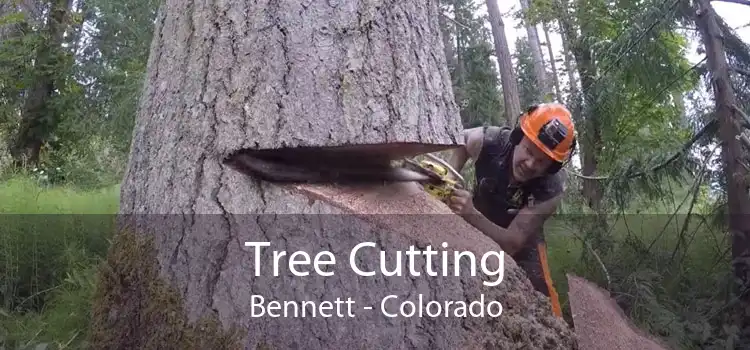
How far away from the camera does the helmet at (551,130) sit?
2.43m

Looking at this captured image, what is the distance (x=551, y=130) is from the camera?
2438mm

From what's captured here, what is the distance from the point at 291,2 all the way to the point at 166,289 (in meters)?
0.81

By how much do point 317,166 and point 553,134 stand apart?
115cm

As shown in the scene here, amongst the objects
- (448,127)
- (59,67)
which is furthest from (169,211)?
(59,67)

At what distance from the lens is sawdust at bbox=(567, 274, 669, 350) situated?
244 centimetres

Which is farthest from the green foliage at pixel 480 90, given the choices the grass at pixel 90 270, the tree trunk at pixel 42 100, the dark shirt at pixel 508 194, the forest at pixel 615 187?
the dark shirt at pixel 508 194

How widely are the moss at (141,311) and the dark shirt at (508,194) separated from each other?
1.48 meters

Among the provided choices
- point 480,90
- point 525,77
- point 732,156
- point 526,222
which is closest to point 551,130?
point 526,222

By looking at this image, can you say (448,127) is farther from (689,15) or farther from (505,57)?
(505,57)

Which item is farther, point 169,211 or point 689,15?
point 689,15

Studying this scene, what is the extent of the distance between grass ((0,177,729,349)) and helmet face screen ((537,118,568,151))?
1.17 m

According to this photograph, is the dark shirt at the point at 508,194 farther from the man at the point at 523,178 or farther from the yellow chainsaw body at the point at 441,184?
the yellow chainsaw body at the point at 441,184

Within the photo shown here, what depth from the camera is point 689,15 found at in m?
3.69

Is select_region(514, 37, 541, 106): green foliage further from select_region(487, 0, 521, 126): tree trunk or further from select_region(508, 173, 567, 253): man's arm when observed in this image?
select_region(508, 173, 567, 253): man's arm
